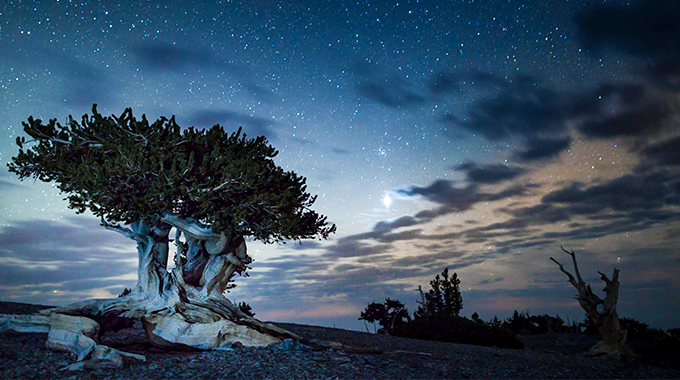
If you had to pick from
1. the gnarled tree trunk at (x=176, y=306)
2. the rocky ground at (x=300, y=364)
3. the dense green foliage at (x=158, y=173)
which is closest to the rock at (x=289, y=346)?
the rocky ground at (x=300, y=364)

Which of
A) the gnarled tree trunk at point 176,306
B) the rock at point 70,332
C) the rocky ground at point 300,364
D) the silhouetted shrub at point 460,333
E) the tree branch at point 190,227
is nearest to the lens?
the rocky ground at point 300,364

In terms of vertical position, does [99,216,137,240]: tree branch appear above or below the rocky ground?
above

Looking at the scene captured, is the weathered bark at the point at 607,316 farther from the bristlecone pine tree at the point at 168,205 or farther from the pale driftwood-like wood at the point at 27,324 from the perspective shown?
the pale driftwood-like wood at the point at 27,324

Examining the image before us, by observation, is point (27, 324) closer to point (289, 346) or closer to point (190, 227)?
point (190, 227)

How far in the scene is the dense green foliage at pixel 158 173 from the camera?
14.0m

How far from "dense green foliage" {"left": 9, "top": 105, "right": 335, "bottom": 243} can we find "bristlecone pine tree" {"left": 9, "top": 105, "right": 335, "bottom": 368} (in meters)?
0.04

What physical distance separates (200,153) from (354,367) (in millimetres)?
9310

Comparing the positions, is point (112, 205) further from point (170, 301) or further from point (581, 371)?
point (581, 371)

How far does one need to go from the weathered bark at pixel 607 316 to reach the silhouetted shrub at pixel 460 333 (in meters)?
6.04

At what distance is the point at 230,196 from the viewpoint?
1495 cm

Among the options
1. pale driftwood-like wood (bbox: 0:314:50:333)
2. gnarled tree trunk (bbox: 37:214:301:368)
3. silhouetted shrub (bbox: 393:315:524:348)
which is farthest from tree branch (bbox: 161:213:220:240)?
silhouetted shrub (bbox: 393:315:524:348)

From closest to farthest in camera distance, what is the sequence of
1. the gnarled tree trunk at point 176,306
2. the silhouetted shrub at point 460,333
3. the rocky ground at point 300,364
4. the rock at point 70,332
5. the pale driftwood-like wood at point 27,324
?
the rocky ground at point 300,364 → the rock at point 70,332 → the gnarled tree trunk at point 176,306 → the pale driftwood-like wood at point 27,324 → the silhouetted shrub at point 460,333

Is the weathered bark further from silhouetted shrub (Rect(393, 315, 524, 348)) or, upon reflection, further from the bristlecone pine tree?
the bristlecone pine tree

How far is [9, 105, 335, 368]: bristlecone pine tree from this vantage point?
1408cm
